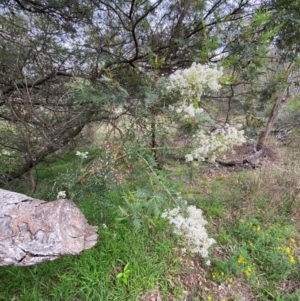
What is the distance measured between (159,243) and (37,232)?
4.85 feet

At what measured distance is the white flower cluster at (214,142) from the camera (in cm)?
124

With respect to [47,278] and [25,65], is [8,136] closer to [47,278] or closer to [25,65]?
[25,65]

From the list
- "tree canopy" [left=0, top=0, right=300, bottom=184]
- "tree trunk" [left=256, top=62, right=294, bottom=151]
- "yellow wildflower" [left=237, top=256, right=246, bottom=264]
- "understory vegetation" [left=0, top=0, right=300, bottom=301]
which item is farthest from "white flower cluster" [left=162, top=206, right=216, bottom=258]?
"tree trunk" [left=256, top=62, right=294, bottom=151]

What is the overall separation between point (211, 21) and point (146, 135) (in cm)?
128

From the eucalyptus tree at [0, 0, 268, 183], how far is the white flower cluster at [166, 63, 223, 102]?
0.62 meters

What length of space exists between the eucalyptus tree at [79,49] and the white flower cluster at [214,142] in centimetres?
74

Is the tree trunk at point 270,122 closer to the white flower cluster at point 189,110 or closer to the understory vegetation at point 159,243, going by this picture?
the understory vegetation at point 159,243

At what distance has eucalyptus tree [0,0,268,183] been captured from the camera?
6.48 feet

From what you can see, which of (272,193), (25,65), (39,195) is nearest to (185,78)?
(39,195)

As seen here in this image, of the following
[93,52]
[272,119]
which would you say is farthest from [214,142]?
[272,119]

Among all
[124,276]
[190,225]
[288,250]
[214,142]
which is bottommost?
[124,276]

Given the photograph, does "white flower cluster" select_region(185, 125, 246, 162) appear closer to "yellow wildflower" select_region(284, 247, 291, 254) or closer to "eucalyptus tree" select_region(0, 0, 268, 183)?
"eucalyptus tree" select_region(0, 0, 268, 183)

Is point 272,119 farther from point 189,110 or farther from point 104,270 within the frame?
point 104,270

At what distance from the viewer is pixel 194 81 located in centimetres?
120
